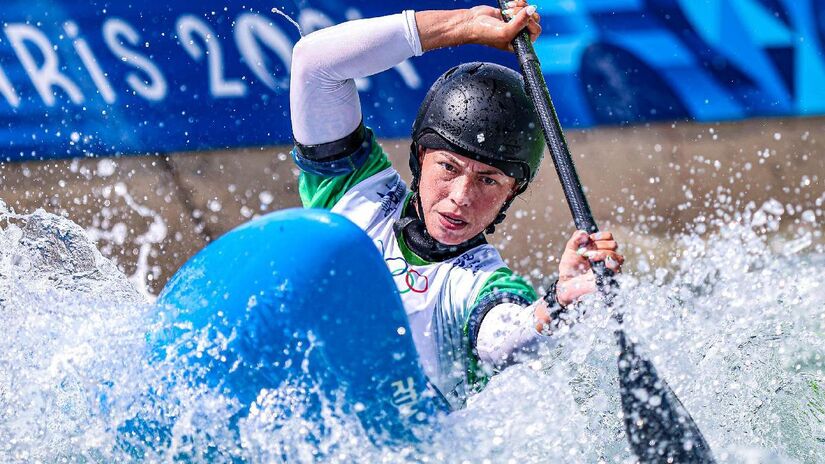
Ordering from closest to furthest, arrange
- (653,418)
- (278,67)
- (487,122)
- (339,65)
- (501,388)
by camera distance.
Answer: (653,418), (501,388), (487,122), (339,65), (278,67)

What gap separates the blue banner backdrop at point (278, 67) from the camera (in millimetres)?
4785

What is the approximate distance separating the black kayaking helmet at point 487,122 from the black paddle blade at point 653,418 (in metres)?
0.52

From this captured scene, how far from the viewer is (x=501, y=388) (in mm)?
2422

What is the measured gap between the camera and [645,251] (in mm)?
4996

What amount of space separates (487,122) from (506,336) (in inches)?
20.6

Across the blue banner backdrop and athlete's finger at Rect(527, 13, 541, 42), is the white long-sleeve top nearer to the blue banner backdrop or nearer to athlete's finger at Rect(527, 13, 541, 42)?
athlete's finger at Rect(527, 13, 541, 42)

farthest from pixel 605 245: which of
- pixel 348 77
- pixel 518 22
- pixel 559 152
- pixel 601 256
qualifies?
pixel 348 77

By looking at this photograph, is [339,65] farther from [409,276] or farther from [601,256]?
[601,256]

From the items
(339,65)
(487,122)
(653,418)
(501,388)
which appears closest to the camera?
(653,418)

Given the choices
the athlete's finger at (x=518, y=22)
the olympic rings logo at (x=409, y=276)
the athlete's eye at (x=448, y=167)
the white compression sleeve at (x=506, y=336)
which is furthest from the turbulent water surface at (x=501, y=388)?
the athlete's finger at (x=518, y=22)

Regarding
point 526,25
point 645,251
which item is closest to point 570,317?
point 526,25

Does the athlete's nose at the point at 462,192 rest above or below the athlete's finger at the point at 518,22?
below

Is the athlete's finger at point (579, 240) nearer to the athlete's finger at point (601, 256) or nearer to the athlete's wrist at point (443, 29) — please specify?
the athlete's finger at point (601, 256)

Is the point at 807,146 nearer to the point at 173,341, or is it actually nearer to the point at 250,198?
the point at 250,198
